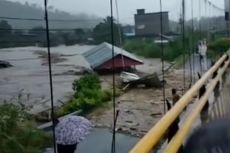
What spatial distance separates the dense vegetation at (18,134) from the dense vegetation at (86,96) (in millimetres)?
3089

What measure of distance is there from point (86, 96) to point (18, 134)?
217 inches

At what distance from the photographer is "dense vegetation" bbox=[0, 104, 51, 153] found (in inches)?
246

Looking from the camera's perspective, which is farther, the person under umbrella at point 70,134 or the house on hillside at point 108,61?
the house on hillside at point 108,61

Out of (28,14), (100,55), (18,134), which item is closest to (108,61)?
(100,55)

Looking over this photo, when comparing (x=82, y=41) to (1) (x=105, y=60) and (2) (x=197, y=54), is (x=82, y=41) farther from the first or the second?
(1) (x=105, y=60)

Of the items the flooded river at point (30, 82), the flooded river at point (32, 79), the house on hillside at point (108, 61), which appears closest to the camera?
the flooded river at point (32, 79)

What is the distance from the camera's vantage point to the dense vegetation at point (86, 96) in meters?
11.1

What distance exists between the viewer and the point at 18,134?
6.73 m

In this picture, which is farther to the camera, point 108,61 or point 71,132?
point 108,61

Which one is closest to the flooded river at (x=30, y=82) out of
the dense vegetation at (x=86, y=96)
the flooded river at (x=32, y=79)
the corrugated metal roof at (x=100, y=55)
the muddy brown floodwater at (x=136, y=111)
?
the flooded river at (x=32, y=79)

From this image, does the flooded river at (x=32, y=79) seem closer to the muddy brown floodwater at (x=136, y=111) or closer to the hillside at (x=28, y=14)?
the hillside at (x=28, y=14)

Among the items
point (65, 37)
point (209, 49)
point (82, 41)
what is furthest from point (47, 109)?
point (209, 49)

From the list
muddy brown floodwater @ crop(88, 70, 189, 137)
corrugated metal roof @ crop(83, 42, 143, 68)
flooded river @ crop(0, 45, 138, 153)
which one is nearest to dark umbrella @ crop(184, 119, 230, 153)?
flooded river @ crop(0, 45, 138, 153)

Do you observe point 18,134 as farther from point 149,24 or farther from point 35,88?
point 149,24
